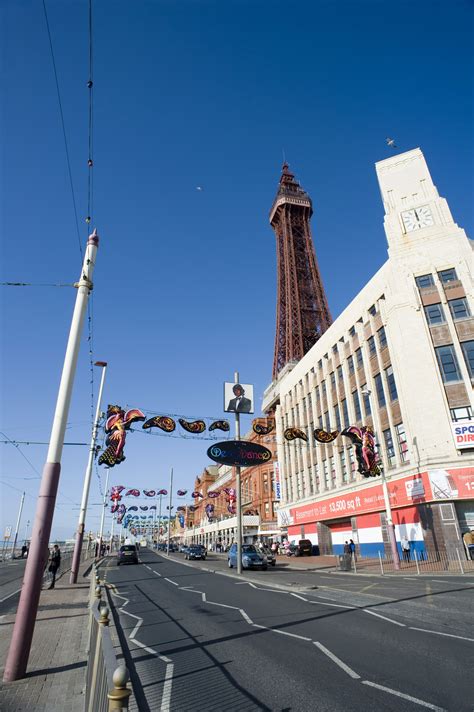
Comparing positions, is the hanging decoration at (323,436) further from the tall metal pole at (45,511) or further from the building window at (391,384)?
the tall metal pole at (45,511)

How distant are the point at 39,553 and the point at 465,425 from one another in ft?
86.6

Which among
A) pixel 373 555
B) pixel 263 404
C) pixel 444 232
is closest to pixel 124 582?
pixel 373 555

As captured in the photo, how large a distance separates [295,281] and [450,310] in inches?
2594

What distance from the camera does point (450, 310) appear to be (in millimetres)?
29234

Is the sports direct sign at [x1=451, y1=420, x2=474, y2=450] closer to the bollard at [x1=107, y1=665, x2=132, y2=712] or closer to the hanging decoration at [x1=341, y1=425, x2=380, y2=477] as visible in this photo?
the hanging decoration at [x1=341, y1=425, x2=380, y2=477]

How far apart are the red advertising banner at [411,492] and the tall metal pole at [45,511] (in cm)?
2453

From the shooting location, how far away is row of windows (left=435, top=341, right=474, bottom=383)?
27469 millimetres

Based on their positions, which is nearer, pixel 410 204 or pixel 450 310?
pixel 450 310

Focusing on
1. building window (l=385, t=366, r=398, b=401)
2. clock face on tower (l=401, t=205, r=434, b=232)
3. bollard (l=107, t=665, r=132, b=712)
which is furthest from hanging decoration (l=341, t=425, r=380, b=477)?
bollard (l=107, t=665, r=132, b=712)

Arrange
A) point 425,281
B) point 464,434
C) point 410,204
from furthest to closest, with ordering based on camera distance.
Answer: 1. point 410,204
2. point 425,281
3. point 464,434

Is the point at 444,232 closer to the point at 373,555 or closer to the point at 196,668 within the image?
the point at 373,555

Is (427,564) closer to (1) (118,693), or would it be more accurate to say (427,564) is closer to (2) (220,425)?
(2) (220,425)

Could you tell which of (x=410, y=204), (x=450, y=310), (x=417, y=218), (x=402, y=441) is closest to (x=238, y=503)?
(x=402, y=441)

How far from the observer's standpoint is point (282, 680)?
639 cm
